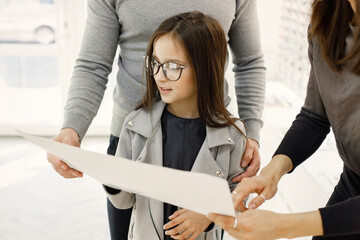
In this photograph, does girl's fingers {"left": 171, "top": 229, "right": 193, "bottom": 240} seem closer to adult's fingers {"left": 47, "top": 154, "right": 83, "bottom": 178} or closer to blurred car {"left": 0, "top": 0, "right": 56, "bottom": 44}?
adult's fingers {"left": 47, "top": 154, "right": 83, "bottom": 178}

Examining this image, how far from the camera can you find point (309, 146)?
49.8 inches

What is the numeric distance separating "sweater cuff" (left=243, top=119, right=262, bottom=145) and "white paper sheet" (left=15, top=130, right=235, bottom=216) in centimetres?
66

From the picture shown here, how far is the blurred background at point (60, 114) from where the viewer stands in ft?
8.68

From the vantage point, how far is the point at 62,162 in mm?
1201

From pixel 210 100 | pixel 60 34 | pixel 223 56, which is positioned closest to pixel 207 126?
pixel 210 100

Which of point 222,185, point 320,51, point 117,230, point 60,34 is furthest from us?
point 60,34

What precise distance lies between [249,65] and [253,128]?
9.5 inches

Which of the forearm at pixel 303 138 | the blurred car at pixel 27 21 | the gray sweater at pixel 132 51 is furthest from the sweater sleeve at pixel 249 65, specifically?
the blurred car at pixel 27 21

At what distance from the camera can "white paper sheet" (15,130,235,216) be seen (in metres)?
0.76

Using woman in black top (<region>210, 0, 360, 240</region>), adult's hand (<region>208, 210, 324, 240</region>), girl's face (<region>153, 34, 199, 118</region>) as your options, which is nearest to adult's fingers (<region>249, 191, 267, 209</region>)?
woman in black top (<region>210, 0, 360, 240</region>)

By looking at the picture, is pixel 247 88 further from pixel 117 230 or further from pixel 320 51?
pixel 117 230

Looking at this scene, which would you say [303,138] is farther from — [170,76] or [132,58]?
[132,58]

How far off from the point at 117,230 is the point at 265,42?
7.55ft

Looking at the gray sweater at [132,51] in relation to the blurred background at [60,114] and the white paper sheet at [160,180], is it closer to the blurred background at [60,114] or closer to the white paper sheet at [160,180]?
the white paper sheet at [160,180]
